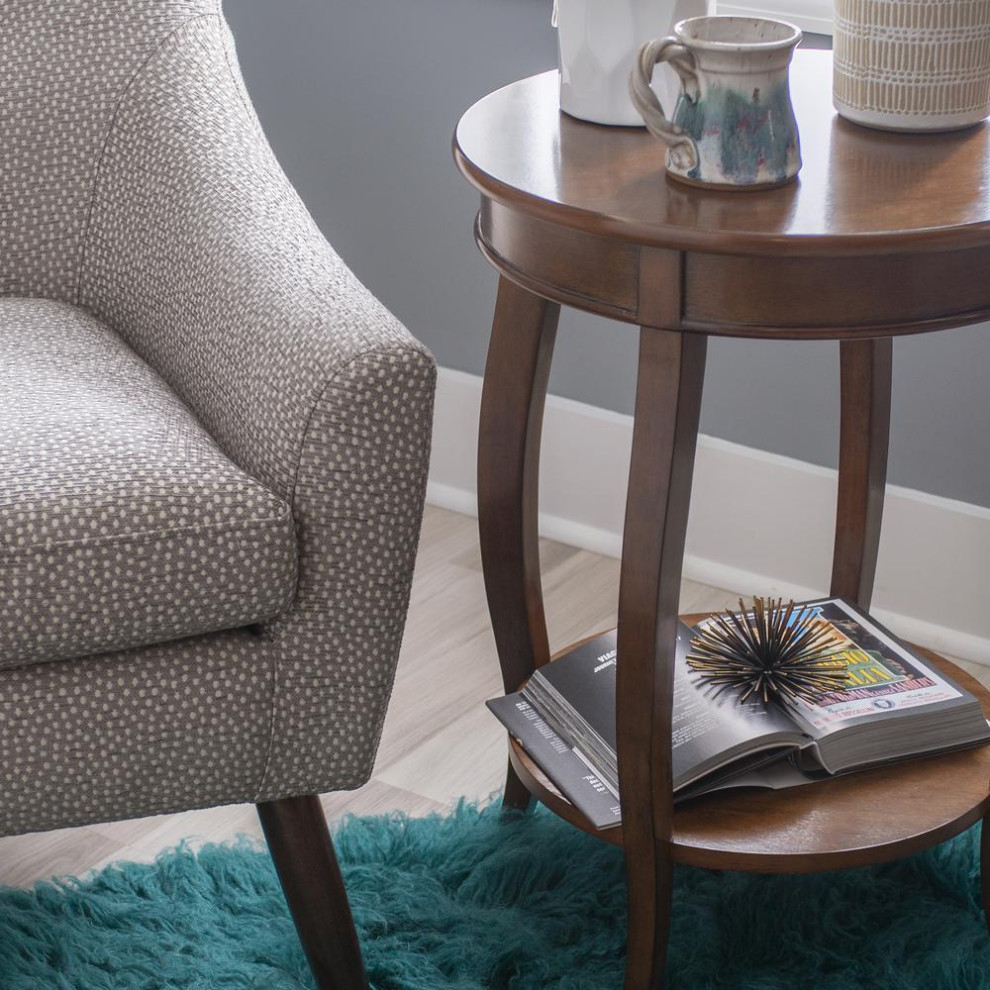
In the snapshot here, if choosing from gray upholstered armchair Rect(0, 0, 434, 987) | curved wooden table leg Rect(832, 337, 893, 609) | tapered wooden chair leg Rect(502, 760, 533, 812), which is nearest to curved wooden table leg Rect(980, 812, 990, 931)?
curved wooden table leg Rect(832, 337, 893, 609)

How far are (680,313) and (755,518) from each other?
0.91 metres

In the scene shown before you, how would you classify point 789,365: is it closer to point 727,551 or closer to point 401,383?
point 727,551

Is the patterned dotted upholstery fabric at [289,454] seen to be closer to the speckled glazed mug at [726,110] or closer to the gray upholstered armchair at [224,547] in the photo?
the gray upholstered armchair at [224,547]

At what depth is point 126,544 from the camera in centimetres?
97

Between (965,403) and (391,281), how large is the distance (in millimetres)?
807

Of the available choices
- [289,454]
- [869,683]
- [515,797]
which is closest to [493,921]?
[515,797]

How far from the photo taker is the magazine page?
119cm

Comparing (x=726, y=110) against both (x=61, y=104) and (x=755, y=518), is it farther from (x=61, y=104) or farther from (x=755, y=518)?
(x=755, y=518)

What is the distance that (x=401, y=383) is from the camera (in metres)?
1.00

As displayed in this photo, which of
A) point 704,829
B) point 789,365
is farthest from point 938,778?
point 789,365

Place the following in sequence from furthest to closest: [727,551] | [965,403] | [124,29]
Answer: [727,551] < [965,403] < [124,29]

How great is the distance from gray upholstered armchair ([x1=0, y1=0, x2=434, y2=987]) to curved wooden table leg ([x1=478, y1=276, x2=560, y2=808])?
0.15 m

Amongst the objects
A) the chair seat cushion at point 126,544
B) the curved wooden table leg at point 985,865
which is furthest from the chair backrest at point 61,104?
the curved wooden table leg at point 985,865

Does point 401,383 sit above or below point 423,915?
above
